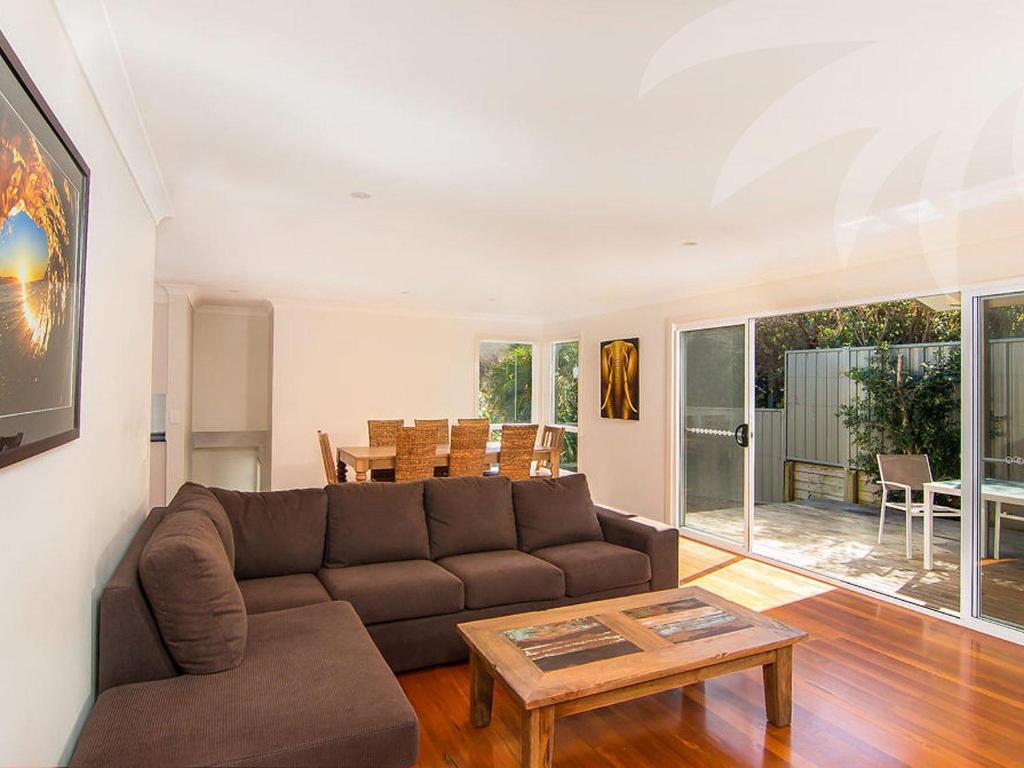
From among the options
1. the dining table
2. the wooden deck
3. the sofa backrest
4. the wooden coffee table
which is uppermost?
the dining table

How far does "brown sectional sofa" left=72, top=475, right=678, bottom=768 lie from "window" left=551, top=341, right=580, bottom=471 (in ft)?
13.0

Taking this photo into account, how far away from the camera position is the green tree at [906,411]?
644 centimetres

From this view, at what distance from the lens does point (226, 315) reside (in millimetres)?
7301

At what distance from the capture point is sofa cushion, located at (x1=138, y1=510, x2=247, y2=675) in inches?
78.7

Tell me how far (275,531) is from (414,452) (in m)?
2.22

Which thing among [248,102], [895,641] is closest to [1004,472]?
[895,641]

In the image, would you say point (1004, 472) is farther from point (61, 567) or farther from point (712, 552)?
point (61, 567)

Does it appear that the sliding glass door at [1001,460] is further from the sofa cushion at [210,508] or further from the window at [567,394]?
the window at [567,394]

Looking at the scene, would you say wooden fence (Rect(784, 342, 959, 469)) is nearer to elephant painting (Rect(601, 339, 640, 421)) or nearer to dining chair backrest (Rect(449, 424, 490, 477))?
elephant painting (Rect(601, 339, 640, 421))

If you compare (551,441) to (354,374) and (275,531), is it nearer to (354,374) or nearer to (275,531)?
(354,374)

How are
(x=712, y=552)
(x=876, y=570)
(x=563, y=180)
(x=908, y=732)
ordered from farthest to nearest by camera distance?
(x=712, y=552), (x=876, y=570), (x=563, y=180), (x=908, y=732)

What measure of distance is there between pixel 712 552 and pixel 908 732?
294 cm

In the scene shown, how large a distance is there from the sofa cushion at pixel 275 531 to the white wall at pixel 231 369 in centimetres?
421

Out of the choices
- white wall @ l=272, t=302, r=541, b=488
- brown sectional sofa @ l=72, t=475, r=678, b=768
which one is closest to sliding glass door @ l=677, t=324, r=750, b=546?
brown sectional sofa @ l=72, t=475, r=678, b=768
